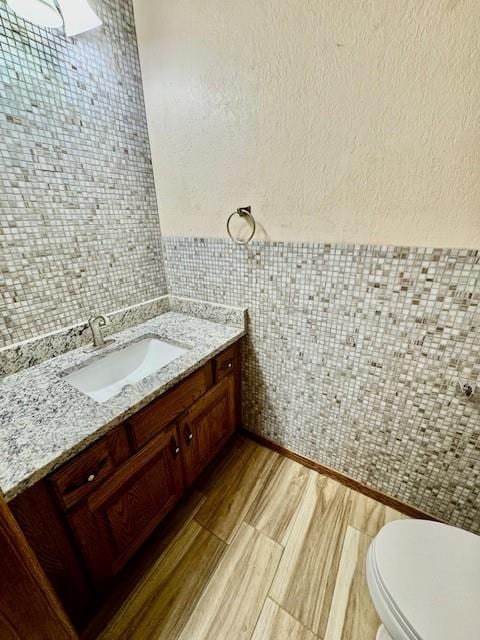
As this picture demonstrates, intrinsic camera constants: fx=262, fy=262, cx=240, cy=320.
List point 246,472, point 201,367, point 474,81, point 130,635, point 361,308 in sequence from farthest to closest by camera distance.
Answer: point 246,472
point 201,367
point 361,308
point 130,635
point 474,81

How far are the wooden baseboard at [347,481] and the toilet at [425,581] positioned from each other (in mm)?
462

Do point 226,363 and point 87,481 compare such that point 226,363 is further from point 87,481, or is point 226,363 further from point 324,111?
point 324,111

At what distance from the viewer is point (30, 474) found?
2.07 feet

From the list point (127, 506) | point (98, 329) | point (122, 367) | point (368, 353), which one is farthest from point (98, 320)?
point (368, 353)

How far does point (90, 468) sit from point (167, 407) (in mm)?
306

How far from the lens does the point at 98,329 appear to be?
125cm

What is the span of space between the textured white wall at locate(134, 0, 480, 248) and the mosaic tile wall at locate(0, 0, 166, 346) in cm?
17

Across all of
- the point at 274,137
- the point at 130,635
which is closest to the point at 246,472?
the point at 130,635

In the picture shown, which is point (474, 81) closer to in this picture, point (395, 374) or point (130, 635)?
point (395, 374)

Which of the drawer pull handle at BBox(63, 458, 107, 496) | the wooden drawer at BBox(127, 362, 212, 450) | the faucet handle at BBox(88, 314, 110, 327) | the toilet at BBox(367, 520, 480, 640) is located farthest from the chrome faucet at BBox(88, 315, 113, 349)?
the toilet at BBox(367, 520, 480, 640)

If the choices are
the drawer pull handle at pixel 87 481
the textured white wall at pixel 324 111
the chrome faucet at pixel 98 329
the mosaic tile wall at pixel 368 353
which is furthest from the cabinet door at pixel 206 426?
the textured white wall at pixel 324 111

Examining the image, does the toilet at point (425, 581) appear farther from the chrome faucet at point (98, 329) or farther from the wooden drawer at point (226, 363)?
the chrome faucet at point (98, 329)

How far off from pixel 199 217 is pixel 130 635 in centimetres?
171

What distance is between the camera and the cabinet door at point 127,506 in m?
0.83
